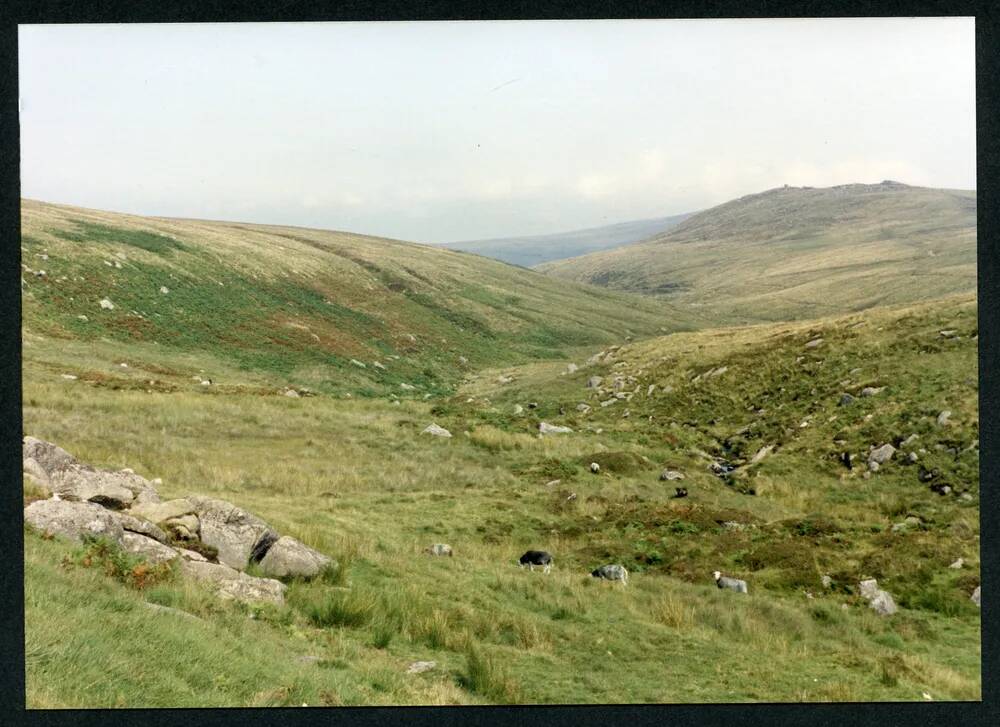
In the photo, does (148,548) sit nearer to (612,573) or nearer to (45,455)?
(45,455)

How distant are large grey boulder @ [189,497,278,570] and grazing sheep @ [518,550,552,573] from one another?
5.26 m

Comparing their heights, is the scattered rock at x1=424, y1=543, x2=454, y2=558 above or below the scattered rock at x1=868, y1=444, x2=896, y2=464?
below

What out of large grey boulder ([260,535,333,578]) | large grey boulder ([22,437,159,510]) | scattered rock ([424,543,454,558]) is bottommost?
scattered rock ([424,543,454,558])

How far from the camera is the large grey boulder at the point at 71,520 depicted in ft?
29.1

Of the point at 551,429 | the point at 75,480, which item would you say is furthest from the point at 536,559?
the point at 551,429

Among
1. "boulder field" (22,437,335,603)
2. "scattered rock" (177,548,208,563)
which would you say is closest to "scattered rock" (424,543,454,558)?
"boulder field" (22,437,335,603)

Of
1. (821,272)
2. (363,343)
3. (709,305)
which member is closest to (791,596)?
(363,343)

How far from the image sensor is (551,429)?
25578 millimetres

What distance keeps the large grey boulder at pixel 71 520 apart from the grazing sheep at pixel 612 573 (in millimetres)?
8582

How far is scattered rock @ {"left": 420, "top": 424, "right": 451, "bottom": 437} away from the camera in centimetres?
2252

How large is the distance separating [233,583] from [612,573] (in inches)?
282

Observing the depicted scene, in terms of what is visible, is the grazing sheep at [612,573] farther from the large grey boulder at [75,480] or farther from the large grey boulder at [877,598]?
the large grey boulder at [75,480]

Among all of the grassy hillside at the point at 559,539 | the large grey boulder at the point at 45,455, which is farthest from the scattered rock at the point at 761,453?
the large grey boulder at the point at 45,455

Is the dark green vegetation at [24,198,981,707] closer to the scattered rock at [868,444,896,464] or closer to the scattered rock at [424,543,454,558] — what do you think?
the scattered rock at [424,543,454,558]
